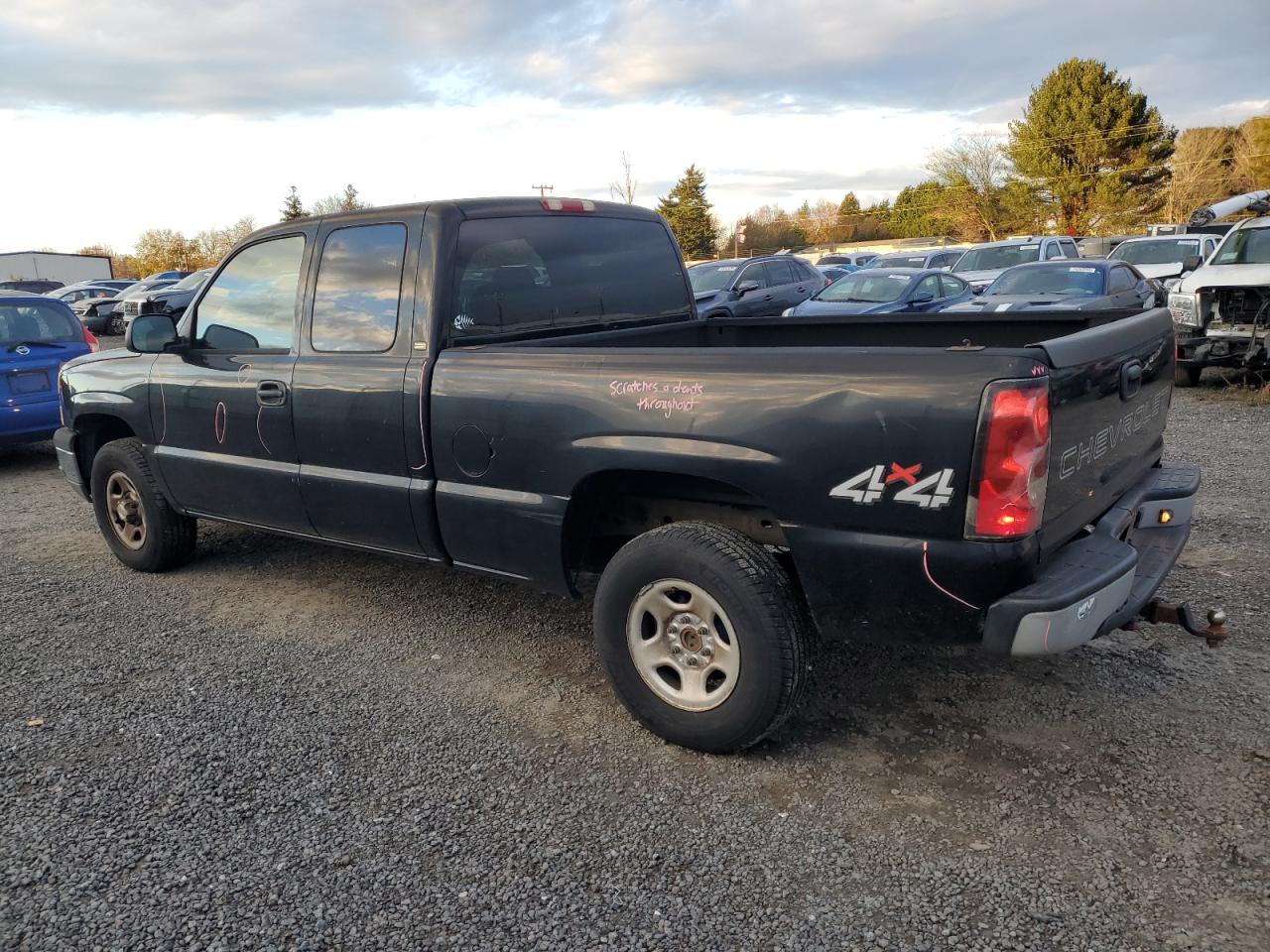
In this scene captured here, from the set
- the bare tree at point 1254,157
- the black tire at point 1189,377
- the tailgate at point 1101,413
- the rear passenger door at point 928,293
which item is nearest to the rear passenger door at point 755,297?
the rear passenger door at point 928,293

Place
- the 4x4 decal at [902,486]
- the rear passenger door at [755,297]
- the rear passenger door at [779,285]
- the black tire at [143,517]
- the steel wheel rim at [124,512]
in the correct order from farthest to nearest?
the rear passenger door at [779,285]
the rear passenger door at [755,297]
the steel wheel rim at [124,512]
the black tire at [143,517]
the 4x4 decal at [902,486]

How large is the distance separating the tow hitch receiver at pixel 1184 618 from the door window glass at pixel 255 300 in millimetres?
3748

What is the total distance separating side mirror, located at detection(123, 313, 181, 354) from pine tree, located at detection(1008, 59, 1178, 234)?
2227 inches

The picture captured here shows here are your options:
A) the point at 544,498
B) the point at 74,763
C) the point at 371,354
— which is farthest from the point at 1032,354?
the point at 74,763

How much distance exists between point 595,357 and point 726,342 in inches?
71.7

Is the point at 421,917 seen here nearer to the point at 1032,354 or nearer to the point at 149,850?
the point at 149,850

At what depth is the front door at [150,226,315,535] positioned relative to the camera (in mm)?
4387

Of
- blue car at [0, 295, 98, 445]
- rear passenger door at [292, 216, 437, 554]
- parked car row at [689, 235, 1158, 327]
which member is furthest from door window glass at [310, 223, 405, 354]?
blue car at [0, 295, 98, 445]

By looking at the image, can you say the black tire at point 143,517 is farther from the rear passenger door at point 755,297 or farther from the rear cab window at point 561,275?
the rear passenger door at point 755,297

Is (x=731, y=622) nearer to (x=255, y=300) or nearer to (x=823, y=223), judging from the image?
(x=255, y=300)

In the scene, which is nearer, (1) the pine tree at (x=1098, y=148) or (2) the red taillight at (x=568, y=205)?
(2) the red taillight at (x=568, y=205)

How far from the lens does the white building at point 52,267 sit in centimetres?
5347

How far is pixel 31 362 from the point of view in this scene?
8.55m

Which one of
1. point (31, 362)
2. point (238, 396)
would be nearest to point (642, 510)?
point (238, 396)
